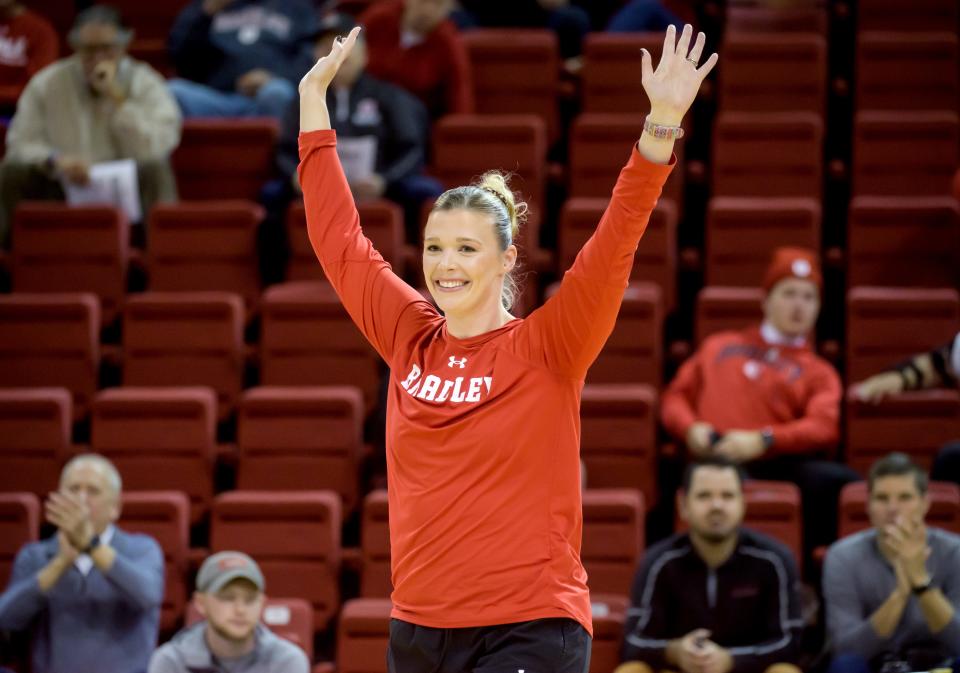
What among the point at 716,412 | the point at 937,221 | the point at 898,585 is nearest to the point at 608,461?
the point at 716,412

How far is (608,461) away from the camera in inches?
205

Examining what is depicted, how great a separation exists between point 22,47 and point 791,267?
3.70m

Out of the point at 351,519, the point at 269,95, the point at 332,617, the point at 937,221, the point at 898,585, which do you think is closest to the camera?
the point at 898,585

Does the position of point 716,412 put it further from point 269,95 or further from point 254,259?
point 269,95

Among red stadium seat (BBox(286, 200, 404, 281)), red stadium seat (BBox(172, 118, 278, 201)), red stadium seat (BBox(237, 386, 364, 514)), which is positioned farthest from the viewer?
red stadium seat (BBox(172, 118, 278, 201))

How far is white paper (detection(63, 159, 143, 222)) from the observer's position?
6.14 metres

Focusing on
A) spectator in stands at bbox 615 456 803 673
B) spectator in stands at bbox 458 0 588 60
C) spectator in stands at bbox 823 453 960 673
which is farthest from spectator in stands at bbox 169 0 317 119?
spectator in stands at bbox 823 453 960 673

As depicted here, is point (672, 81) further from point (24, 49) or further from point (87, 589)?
point (24, 49)

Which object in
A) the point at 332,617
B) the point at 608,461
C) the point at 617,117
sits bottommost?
the point at 332,617

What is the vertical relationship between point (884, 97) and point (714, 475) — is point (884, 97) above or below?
above

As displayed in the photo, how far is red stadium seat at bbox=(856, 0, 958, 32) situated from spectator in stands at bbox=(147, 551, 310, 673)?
14.2ft

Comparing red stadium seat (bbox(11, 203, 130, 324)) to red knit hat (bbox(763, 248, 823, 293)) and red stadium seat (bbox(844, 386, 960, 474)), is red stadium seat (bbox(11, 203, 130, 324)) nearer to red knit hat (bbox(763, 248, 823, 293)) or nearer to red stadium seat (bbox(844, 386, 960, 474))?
red knit hat (bbox(763, 248, 823, 293))

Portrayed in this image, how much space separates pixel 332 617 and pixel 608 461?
40.0 inches

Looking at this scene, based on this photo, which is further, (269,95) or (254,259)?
(269,95)
